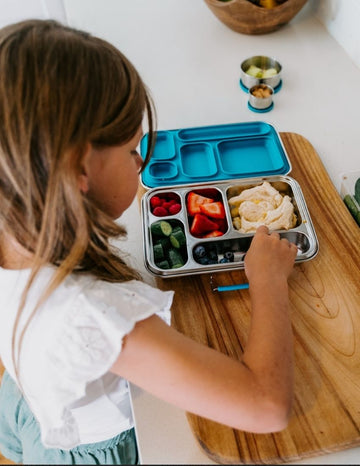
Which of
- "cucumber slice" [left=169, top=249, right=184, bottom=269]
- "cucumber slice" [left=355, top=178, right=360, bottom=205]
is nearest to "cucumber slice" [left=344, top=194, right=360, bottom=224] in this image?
"cucumber slice" [left=355, top=178, right=360, bottom=205]

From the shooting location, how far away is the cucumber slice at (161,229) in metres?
0.94

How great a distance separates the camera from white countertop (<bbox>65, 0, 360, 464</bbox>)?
1.21 metres

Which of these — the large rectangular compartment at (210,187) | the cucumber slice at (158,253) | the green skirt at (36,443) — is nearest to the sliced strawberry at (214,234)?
the large rectangular compartment at (210,187)

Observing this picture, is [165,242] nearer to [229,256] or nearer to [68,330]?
[229,256]

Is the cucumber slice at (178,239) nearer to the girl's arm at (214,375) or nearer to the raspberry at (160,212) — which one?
the raspberry at (160,212)

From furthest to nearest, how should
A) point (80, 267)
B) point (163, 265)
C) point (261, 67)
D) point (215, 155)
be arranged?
point (261, 67) → point (215, 155) → point (163, 265) → point (80, 267)

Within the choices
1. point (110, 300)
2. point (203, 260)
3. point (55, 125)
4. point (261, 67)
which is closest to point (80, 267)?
point (110, 300)

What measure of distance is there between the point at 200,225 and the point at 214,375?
0.39 meters

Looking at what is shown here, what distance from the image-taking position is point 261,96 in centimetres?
128

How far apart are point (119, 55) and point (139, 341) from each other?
0.39m

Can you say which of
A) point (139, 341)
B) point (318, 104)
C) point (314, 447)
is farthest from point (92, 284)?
point (318, 104)

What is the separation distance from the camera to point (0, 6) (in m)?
1.96

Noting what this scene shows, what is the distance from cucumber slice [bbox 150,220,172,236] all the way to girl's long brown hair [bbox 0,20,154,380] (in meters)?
0.30

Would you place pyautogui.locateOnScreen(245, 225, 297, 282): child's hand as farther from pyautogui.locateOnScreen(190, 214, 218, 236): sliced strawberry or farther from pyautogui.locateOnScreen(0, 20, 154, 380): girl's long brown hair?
pyautogui.locateOnScreen(0, 20, 154, 380): girl's long brown hair
